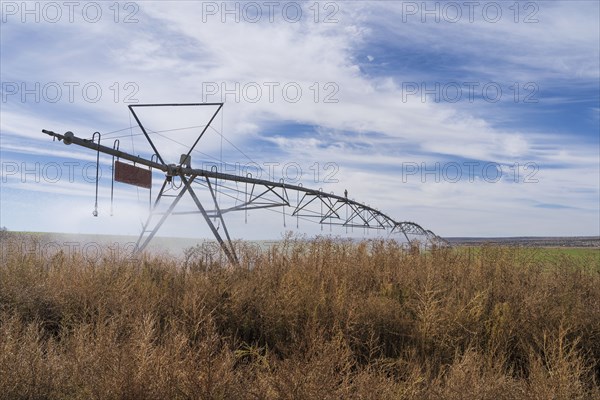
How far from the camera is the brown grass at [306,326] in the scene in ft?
19.5

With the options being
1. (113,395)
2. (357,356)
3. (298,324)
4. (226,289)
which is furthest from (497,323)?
(113,395)

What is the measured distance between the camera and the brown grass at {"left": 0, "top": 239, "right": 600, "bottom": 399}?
19.5ft

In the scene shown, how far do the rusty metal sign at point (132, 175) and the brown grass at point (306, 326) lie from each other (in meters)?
2.06

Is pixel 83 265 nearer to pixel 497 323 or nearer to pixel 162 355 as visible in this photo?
pixel 162 355

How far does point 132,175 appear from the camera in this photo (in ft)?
43.8

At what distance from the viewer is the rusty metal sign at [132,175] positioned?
42.4 ft

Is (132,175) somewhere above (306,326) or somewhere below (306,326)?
above

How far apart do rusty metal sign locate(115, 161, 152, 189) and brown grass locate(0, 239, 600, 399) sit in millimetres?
2058

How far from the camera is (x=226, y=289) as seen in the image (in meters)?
10.2

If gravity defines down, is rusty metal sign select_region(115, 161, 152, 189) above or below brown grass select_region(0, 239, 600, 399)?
above

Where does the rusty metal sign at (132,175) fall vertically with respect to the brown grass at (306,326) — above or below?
above

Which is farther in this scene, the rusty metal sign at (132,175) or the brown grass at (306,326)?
the rusty metal sign at (132,175)

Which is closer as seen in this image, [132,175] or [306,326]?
[306,326]

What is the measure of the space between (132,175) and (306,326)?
23.9 feet
